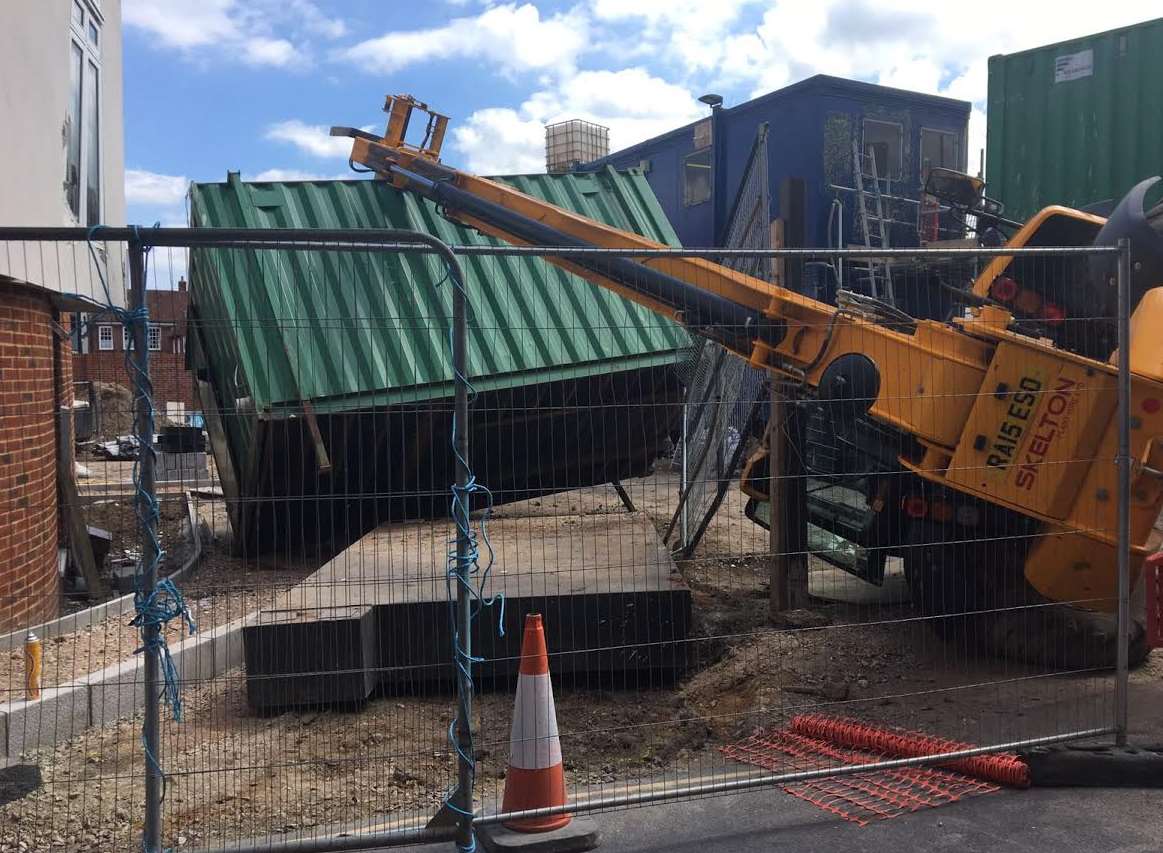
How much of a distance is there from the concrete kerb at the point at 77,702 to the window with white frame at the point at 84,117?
3.82 metres

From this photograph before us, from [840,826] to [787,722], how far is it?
1.20 meters

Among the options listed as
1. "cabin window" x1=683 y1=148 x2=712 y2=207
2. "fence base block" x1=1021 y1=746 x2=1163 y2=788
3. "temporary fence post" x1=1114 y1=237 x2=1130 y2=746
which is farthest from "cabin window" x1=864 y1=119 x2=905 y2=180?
"fence base block" x1=1021 y1=746 x2=1163 y2=788

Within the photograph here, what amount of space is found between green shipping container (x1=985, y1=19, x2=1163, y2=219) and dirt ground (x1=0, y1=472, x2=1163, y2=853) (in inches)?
217

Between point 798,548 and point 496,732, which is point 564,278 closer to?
point 798,548

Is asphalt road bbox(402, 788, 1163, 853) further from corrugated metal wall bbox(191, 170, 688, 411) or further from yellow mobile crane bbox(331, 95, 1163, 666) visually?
corrugated metal wall bbox(191, 170, 688, 411)

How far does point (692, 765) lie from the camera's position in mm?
4656

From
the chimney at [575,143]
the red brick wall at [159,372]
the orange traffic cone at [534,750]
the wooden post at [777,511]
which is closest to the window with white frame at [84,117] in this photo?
the red brick wall at [159,372]

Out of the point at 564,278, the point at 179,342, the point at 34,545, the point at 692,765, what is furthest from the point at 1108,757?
the point at 564,278

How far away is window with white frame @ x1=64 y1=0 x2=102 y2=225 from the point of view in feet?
25.3

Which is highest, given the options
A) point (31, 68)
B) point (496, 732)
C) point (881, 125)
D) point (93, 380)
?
point (881, 125)

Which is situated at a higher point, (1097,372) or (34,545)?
(1097,372)

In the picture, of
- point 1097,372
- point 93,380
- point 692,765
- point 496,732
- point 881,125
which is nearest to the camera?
point 93,380

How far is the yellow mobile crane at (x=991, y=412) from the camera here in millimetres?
5043

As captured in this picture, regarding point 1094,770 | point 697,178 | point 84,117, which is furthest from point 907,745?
point 697,178
